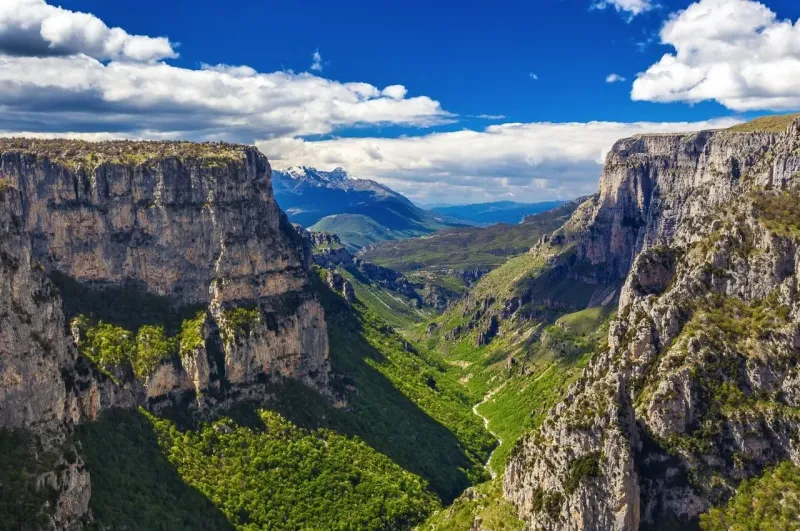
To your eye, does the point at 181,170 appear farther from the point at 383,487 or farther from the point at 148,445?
the point at 383,487

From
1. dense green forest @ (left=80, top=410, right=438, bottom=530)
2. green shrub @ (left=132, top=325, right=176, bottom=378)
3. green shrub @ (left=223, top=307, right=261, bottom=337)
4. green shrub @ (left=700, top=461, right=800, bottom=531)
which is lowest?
dense green forest @ (left=80, top=410, right=438, bottom=530)

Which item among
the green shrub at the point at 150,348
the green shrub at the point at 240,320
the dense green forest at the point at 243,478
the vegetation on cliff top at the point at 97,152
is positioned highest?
the vegetation on cliff top at the point at 97,152

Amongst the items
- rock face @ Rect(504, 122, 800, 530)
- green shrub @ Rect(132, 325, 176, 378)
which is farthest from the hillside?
rock face @ Rect(504, 122, 800, 530)

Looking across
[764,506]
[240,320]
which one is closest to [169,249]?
[240,320]

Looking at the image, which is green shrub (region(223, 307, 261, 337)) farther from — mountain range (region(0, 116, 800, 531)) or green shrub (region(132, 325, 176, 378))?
green shrub (region(132, 325, 176, 378))

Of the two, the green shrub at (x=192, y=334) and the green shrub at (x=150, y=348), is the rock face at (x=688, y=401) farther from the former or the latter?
the green shrub at (x=150, y=348)

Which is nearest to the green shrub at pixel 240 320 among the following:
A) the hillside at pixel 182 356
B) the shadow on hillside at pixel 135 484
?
the hillside at pixel 182 356
